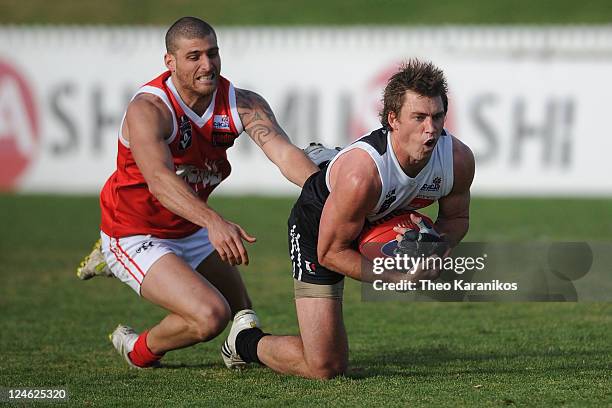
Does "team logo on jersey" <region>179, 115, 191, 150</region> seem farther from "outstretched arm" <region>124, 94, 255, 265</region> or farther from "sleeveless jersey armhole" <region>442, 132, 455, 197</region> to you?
"sleeveless jersey armhole" <region>442, 132, 455, 197</region>

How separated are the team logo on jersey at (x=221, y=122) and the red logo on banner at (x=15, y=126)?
13109mm

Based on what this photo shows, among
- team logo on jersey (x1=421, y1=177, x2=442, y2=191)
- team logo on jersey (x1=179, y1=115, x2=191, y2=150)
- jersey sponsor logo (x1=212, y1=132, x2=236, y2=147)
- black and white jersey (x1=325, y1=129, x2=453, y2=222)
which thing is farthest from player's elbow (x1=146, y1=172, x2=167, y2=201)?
team logo on jersey (x1=421, y1=177, x2=442, y2=191)

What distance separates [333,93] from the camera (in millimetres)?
19406

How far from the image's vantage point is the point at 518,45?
1912cm

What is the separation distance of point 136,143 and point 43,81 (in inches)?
544

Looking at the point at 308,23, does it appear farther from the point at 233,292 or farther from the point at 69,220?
the point at 233,292

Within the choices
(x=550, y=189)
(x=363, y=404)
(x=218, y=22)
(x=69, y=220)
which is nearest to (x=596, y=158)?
(x=550, y=189)

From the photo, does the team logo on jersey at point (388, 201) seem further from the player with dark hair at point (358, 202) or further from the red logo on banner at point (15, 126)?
the red logo on banner at point (15, 126)

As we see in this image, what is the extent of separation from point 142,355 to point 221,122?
1.66 m

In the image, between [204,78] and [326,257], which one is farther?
[204,78]
